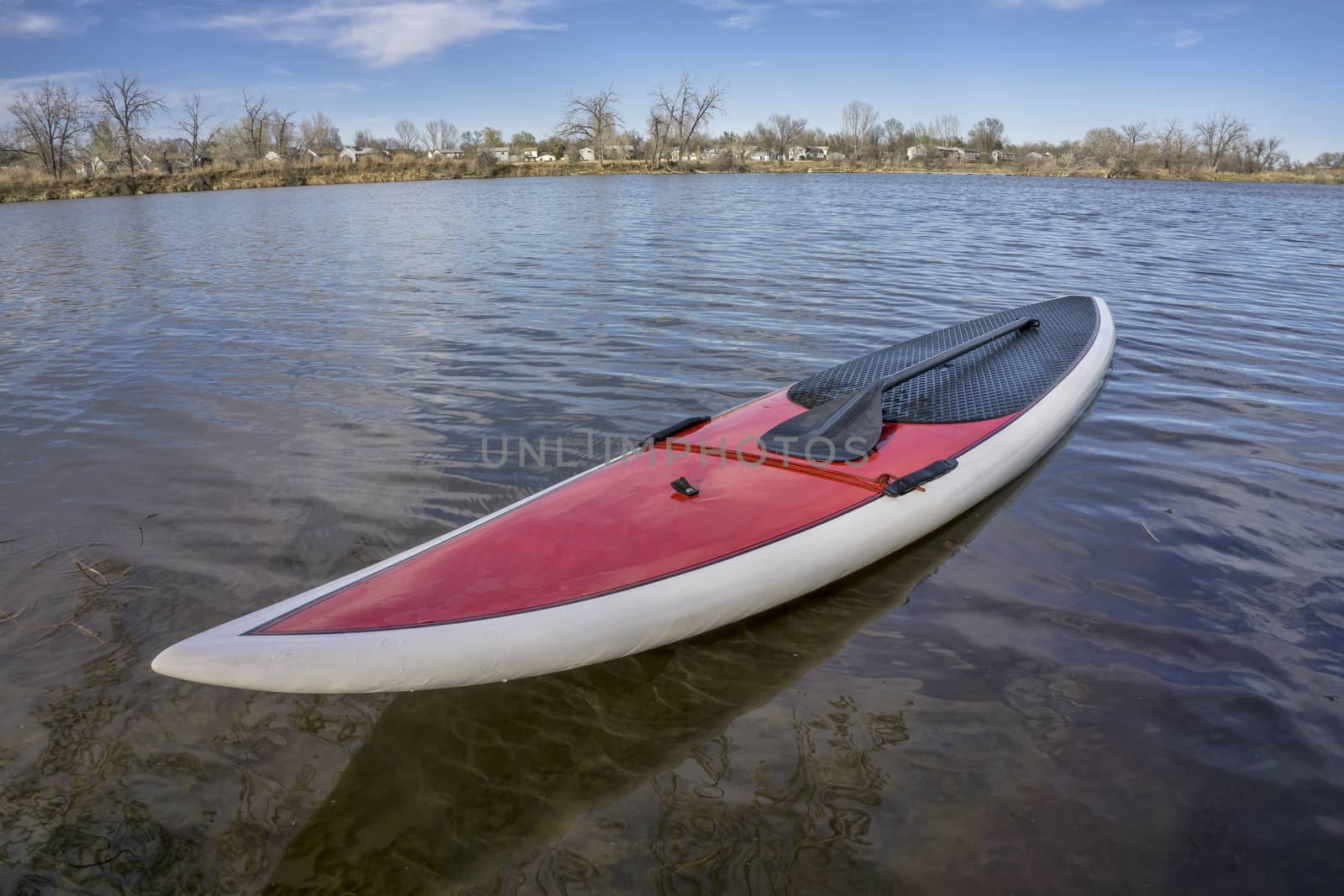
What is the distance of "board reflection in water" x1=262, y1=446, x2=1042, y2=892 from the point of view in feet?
5.59

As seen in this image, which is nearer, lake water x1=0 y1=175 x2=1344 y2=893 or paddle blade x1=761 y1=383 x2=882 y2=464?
Answer: lake water x1=0 y1=175 x2=1344 y2=893

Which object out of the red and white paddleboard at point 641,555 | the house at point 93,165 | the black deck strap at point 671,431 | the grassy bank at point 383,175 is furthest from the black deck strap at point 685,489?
the house at point 93,165

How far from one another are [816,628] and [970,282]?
7374 millimetres

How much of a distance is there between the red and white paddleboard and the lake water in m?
0.16

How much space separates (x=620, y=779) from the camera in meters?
1.95

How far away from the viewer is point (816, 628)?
255cm

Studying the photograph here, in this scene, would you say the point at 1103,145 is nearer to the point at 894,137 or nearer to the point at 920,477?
the point at 894,137

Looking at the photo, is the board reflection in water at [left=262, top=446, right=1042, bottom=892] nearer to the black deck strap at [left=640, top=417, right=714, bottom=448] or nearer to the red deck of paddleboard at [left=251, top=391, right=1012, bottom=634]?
the red deck of paddleboard at [left=251, top=391, right=1012, bottom=634]

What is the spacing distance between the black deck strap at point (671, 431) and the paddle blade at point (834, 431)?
1.22 ft

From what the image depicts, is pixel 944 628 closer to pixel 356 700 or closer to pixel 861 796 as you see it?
pixel 861 796

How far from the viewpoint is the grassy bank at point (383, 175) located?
29.1 m

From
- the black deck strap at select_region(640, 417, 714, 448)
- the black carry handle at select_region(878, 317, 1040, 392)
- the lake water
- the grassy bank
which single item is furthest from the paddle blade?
the grassy bank

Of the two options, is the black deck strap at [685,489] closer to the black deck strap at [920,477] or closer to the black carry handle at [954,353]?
the black deck strap at [920,477]

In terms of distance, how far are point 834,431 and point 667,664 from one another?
1207mm
